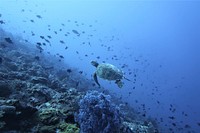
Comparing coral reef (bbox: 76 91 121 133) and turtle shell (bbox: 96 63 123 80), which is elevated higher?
turtle shell (bbox: 96 63 123 80)

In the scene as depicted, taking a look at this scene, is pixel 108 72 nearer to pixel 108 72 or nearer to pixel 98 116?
pixel 108 72

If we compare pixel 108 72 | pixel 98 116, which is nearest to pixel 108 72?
pixel 108 72

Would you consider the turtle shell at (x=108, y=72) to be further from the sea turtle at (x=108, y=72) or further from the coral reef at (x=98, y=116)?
the coral reef at (x=98, y=116)

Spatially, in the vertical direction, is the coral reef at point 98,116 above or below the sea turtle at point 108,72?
below

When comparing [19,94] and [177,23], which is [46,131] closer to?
[19,94]

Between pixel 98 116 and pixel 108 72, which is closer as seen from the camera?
pixel 98 116

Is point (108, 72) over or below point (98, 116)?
over

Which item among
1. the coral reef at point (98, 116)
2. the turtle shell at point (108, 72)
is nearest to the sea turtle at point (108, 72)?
the turtle shell at point (108, 72)

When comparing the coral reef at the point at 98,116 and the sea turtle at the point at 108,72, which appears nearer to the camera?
the coral reef at the point at 98,116

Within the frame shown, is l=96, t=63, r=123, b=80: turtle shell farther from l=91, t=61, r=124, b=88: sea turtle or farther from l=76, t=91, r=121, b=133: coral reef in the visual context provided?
l=76, t=91, r=121, b=133: coral reef

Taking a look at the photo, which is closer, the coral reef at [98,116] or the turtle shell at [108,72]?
the coral reef at [98,116]

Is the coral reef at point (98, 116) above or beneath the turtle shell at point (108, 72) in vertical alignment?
beneath

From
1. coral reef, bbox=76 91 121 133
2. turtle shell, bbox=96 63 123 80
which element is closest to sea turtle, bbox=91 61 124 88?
turtle shell, bbox=96 63 123 80

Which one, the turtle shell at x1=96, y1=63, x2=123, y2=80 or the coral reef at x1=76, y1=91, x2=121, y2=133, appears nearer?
the coral reef at x1=76, y1=91, x2=121, y2=133
